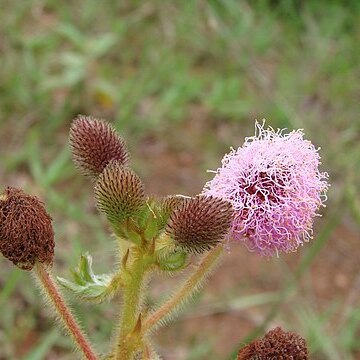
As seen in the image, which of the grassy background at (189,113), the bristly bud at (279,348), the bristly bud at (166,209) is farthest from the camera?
the grassy background at (189,113)

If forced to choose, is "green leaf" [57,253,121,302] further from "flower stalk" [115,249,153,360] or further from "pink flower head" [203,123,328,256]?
"pink flower head" [203,123,328,256]

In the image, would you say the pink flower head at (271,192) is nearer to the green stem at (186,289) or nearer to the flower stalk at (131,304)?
the green stem at (186,289)

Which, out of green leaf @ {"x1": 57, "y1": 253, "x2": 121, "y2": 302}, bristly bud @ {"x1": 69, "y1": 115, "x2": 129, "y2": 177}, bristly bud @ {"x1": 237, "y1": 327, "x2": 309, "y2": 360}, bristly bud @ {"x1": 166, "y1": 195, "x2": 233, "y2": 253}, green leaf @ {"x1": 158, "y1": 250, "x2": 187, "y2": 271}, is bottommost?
bristly bud @ {"x1": 237, "y1": 327, "x2": 309, "y2": 360}

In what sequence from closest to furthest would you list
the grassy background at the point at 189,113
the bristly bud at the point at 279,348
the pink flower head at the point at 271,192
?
the bristly bud at the point at 279,348
the pink flower head at the point at 271,192
the grassy background at the point at 189,113

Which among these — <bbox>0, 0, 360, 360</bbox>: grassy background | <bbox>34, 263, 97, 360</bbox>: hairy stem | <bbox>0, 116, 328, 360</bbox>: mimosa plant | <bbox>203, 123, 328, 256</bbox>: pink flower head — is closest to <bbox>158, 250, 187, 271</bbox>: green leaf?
<bbox>0, 116, 328, 360</bbox>: mimosa plant

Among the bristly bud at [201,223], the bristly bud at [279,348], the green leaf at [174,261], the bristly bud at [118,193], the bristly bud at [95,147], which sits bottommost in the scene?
the bristly bud at [279,348]

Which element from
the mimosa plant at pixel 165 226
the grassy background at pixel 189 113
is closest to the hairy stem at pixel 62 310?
the mimosa plant at pixel 165 226

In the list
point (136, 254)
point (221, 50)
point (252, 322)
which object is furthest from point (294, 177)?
point (221, 50)

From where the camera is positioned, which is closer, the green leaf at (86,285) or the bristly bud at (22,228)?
the bristly bud at (22,228)

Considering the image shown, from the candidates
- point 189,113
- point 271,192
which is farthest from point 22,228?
point 189,113

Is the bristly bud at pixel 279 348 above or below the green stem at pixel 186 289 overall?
below
